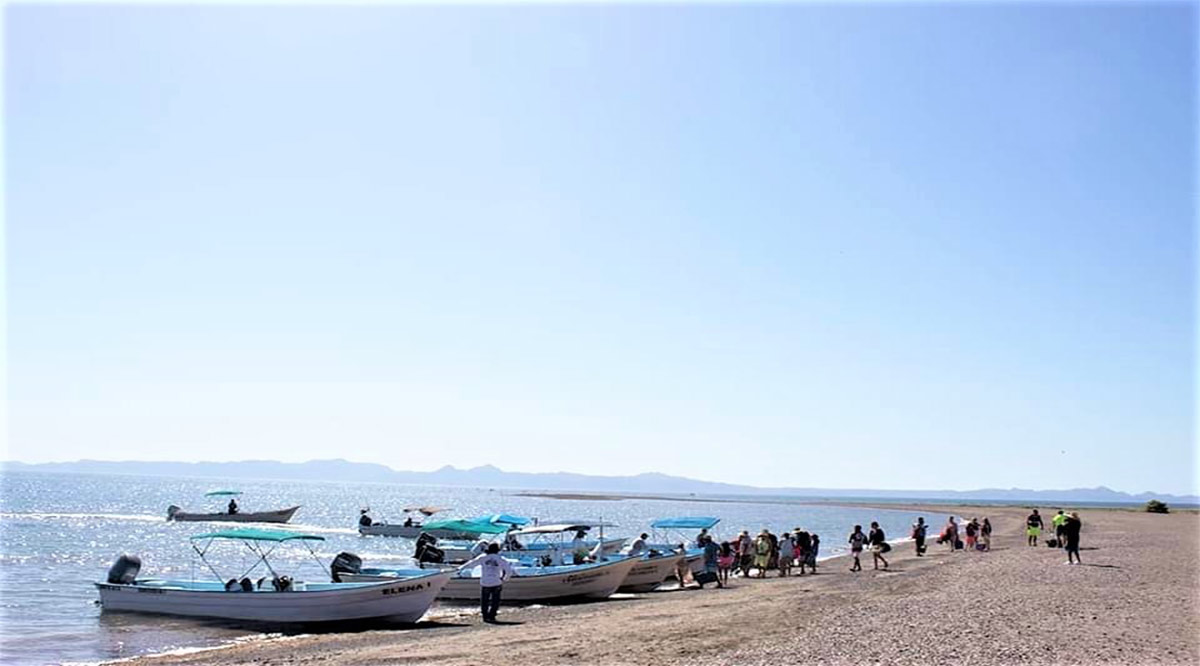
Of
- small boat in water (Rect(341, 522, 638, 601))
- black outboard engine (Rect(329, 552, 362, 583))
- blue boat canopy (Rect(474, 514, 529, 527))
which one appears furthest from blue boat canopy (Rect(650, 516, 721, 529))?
black outboard engine (Rect(329, 552, 362, 583))

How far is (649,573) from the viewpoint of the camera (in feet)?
95.4

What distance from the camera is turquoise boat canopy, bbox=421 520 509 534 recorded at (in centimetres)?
3209

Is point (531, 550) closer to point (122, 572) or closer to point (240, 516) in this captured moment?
point (122, 572)

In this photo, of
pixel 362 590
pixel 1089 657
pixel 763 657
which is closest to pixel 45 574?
pixel 362 590

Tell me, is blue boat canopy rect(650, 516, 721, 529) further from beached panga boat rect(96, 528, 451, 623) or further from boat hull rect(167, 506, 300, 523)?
boat hull rect(167, 506, 300, 523)

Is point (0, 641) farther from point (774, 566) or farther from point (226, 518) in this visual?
point (226, 518)

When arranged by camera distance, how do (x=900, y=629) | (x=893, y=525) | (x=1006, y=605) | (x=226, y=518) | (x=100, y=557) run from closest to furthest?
(x=900, y=629)
(x=1006, y=605)
(x=100, y=557)
(x=226, y=518)
(x=893, y=525)

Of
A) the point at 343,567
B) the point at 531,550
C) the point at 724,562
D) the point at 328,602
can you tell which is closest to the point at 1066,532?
the point at 724,562

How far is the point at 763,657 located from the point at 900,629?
346cm

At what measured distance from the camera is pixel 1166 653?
13.0 metres

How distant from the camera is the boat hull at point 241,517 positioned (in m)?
74.6

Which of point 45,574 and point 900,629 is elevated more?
point 900,629

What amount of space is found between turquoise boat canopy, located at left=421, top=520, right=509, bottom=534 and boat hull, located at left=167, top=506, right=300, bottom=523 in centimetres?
4748

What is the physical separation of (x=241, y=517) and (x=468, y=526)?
4917cm
